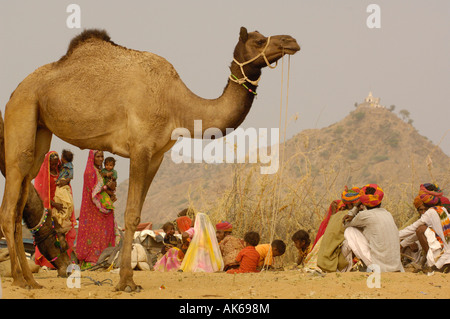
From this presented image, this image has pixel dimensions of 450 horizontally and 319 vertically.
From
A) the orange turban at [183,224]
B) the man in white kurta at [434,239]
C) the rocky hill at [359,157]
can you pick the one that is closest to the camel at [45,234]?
the orange turban at [183,224]

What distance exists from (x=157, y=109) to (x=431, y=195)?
4.39 meters

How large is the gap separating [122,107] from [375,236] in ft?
12.8

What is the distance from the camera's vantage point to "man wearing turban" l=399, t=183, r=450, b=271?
8.84 m

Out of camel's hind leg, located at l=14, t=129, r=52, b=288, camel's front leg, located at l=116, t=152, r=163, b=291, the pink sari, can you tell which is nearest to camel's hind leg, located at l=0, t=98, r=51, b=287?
camel's hind leg, located at l=14, t=129, r=52, b=288

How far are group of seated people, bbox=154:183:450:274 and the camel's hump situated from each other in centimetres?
338

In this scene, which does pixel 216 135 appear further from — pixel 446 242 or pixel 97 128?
pixel 446 242

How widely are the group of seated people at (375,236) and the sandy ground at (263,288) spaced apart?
0.50 m

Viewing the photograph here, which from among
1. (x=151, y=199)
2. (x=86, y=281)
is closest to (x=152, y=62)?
(x=86, y=281)

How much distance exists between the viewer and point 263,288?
6.99m

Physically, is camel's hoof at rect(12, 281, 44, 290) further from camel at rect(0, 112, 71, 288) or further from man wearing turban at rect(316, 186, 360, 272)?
man wearing turban at rect(316, 186, 360, 272)

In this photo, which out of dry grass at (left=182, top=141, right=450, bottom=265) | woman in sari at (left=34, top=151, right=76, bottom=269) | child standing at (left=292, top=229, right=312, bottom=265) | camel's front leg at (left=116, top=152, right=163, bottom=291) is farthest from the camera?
dry grass at (left=182, top=141, right=450, bottom=265)

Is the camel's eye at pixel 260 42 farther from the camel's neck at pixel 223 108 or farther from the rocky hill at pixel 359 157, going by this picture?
the rocky hill at pixel 359 157

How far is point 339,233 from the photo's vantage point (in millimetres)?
9062

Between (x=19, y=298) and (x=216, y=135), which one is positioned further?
(x=216, y=135)
